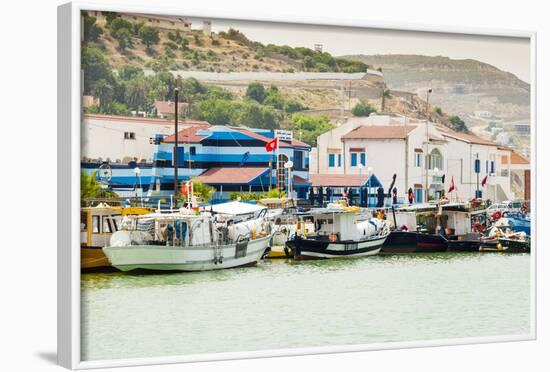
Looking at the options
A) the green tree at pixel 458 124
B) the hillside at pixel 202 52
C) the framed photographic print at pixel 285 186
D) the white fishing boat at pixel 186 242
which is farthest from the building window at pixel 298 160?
the green tree at pixel 458 124

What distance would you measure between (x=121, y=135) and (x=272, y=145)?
4.74 ft

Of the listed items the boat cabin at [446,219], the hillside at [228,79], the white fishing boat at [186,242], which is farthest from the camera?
the boat cabin at [446,219]

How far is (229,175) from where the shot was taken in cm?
1178

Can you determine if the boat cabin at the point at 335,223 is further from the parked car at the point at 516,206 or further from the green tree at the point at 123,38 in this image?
the green tree at the point at 123,38

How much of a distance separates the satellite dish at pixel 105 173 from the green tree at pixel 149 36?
1049 mm

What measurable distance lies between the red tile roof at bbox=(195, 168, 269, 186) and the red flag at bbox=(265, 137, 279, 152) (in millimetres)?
200

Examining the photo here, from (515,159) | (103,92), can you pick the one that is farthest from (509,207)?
(103,92)

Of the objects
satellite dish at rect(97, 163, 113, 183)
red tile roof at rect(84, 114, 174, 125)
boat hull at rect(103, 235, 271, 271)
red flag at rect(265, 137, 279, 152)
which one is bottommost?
boat hull at rect(103, 235, 271, 271)

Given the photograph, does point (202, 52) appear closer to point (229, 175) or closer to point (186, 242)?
point (229, 175)

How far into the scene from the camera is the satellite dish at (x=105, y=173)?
10891mm

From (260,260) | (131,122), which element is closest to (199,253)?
(260,260)

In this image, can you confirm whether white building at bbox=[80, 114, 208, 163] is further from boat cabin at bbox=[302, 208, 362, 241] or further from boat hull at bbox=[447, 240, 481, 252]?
boat hull at bbox=[447, 240, 481, 252]

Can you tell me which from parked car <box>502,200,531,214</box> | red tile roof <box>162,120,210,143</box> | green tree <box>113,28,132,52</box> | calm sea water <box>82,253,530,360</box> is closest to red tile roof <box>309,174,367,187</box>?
calm sea water <box>82,253,530,360</box>

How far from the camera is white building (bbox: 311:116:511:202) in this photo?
12.2m
